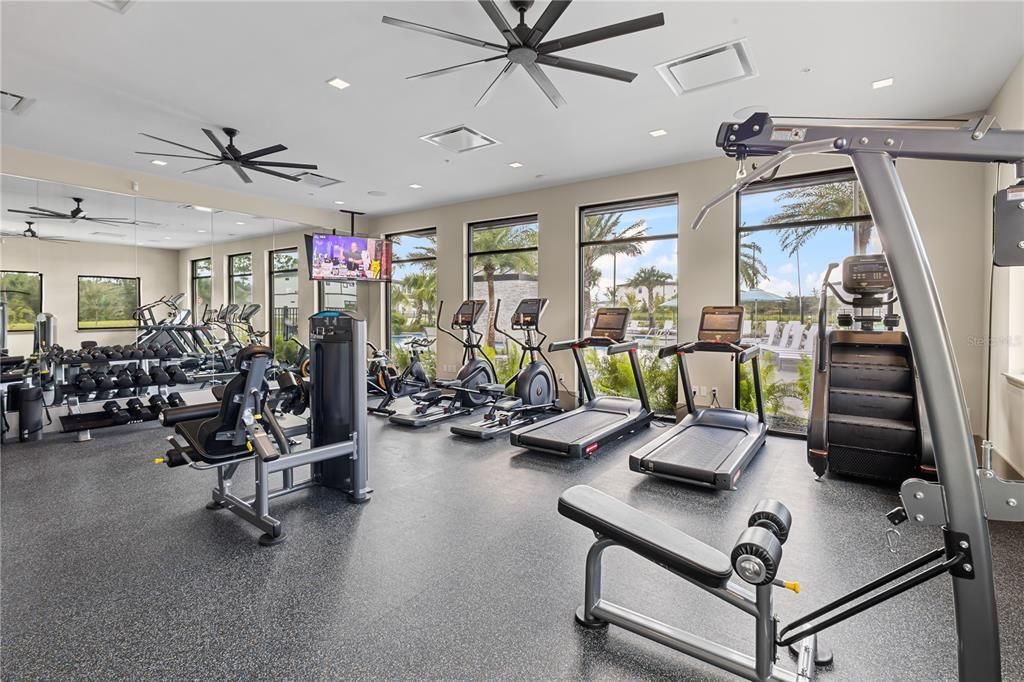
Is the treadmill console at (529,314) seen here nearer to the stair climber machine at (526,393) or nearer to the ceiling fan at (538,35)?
the stair climber machine at (526,393)

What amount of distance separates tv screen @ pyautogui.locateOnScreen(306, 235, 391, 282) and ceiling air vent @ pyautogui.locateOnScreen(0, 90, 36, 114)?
416cm

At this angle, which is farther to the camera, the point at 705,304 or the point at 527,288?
the point at 527,288

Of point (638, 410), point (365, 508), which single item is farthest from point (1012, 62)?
point (365, 508)

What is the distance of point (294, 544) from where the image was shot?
3049mm

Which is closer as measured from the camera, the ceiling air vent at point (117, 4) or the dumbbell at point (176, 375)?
the ceiling air vent at point (117, 4)

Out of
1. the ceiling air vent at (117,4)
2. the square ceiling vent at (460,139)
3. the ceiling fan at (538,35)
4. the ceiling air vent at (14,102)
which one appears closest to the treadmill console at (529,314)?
the square ceiling vent at (460,139)

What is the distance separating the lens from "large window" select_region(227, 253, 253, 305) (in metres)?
7.91

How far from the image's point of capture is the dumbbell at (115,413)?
5785 mm

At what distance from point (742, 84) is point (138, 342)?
7.67 metres

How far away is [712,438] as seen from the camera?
4.82 meters

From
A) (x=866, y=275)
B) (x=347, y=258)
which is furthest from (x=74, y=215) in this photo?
(x=866, y=275)

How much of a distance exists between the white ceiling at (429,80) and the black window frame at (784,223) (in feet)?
2.59

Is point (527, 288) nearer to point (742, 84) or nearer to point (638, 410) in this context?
point (638, 410)

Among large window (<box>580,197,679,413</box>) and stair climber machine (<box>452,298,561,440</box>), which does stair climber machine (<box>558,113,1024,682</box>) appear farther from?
large window (<box>580,197,679,413</box>)
